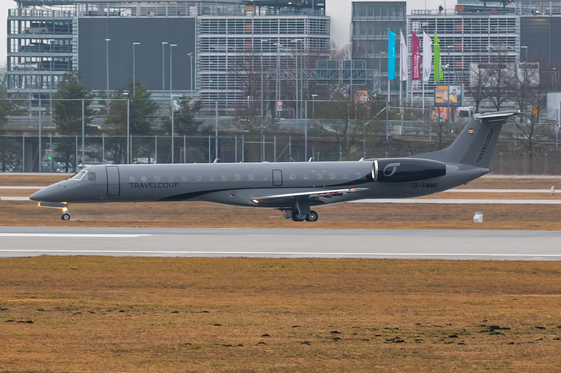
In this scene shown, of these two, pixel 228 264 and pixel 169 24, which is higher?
pixel 169 24

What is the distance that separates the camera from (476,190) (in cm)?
5728

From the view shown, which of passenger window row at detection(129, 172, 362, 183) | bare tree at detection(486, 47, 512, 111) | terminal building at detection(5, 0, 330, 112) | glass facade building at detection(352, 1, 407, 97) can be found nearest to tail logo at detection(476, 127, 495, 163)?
passenger window row at detection(129, 172, 362, 183)

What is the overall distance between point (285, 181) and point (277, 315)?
23.5m

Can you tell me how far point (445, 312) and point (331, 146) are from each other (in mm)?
64005

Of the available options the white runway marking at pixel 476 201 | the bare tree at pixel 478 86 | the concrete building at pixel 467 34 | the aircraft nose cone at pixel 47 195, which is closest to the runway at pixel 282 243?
the aircraft nose cone at pixel 47 195

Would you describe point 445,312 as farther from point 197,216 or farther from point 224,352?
point 197,216

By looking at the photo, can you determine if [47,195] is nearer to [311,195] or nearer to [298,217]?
[298,217]

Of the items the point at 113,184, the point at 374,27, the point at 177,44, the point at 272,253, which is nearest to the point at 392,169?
the point at 113,184

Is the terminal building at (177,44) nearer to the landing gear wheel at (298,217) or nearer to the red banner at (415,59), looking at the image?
the red banner at (415,59)

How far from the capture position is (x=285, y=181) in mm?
37062

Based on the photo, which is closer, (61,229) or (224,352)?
(224,352)

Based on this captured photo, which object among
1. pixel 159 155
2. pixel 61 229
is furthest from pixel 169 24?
pixel 61 229

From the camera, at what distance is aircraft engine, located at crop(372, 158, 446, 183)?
3675 centimetres

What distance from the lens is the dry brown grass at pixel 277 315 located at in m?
10.0
